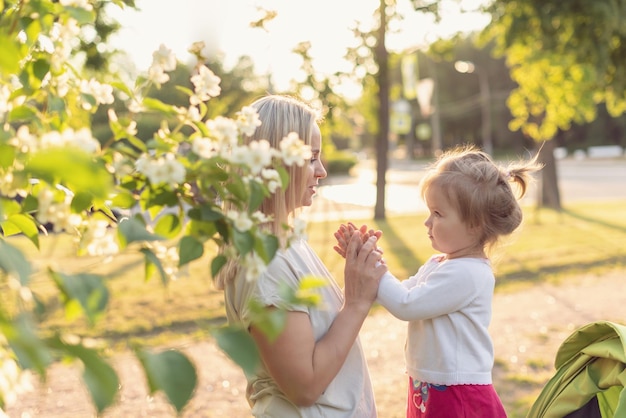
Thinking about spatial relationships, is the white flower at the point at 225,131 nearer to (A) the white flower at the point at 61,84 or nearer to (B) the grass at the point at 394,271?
(B) the grass at the point at 394,271

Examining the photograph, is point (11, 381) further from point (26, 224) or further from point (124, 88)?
point (124, 88)

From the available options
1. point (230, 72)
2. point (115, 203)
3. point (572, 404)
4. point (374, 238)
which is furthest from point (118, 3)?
point (230, 72)

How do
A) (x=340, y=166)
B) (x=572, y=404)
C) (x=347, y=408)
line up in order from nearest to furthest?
(x=347, y=408)
(x=572, y=404)
(x=340, y=166)

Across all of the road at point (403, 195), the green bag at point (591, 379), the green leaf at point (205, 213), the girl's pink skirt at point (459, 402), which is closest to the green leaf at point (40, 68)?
the green leaf at point (205, 213)

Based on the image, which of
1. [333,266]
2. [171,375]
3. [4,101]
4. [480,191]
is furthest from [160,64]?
[333,266]

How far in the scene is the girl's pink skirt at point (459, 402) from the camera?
2154 mm

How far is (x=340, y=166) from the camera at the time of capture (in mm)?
39625

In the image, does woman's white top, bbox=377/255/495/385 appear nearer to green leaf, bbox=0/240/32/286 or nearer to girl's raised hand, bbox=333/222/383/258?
girl's raised hand, bbox=333/222/383/258

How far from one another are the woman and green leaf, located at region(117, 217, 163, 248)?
580 mm

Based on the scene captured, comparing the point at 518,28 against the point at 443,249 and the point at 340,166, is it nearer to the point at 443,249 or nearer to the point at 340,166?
the point at 443,249

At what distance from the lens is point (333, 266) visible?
949 centimetres

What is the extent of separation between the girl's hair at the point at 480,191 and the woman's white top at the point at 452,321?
0.40 feet

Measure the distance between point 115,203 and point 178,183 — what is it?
0.20 metres

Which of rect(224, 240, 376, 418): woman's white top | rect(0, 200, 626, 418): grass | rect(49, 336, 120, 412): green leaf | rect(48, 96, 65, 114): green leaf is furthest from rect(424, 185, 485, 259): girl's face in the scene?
rect(49, 336, 120, 412): green leaf
